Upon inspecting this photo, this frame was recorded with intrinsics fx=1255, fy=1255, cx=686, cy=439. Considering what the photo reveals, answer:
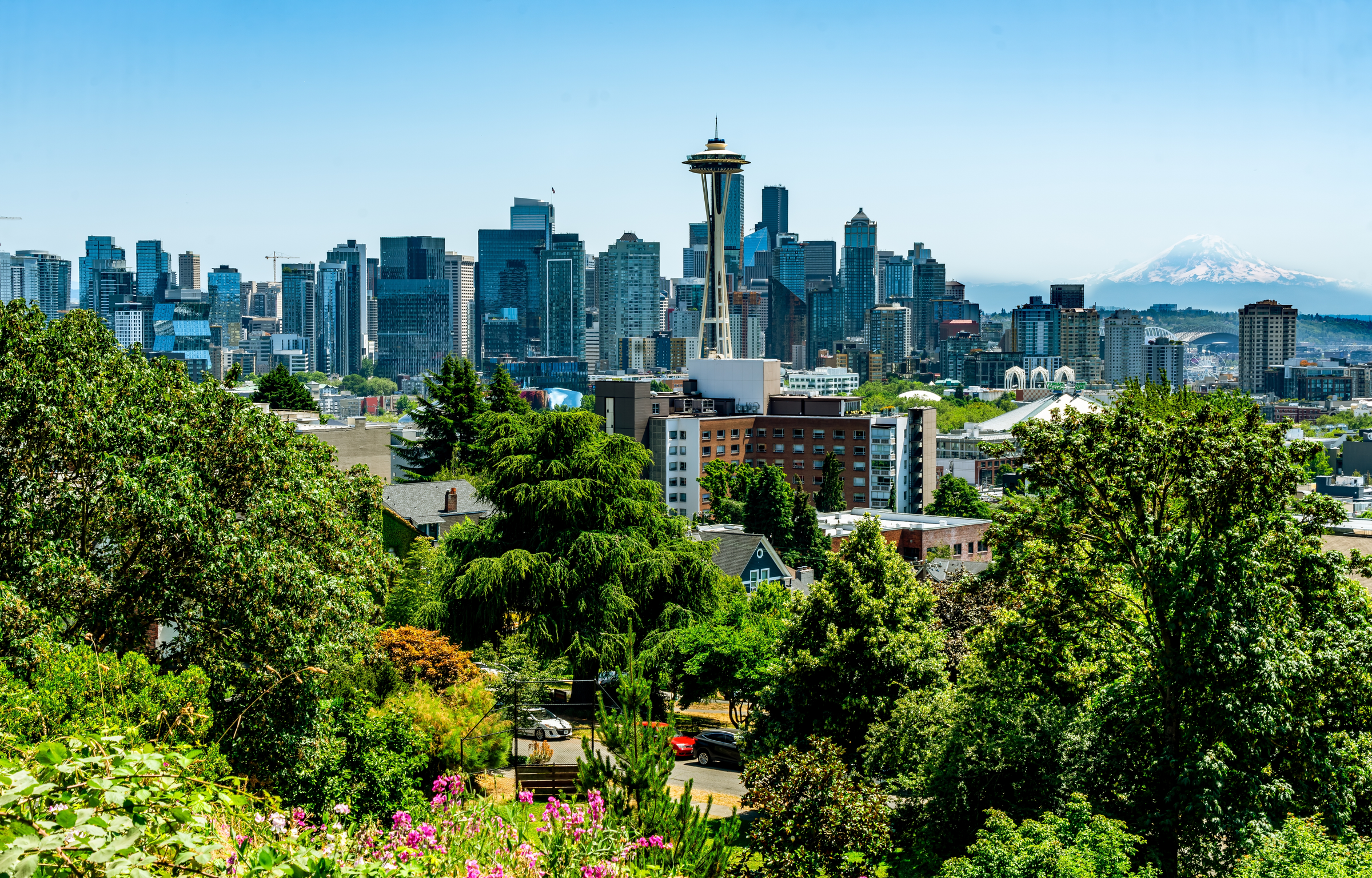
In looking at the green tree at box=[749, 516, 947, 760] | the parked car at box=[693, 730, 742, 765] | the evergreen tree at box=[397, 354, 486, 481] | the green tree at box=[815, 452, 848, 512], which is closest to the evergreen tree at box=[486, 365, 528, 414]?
the evergreen tree at box=[397, 354, 486, 481]

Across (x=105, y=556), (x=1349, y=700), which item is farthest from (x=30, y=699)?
(x=1349, y=700)

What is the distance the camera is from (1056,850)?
1320cm

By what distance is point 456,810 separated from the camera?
11359mm

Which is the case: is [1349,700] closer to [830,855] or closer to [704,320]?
[830,855]

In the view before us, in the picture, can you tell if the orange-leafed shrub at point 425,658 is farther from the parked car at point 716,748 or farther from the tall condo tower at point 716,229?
the tall condo tower at point 716,229

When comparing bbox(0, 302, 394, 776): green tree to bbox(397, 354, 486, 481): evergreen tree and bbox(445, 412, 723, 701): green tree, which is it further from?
bbox(397, 354, 486, 481): evergreen tree

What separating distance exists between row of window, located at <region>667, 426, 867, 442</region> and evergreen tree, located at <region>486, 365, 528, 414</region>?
168 ft

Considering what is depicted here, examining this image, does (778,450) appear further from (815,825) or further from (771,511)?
(815,825)

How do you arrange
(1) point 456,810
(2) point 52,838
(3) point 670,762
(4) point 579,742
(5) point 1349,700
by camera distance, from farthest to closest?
(4) point 579,742 < (5) point 1349,700 < (3) point 670,762 < (1) point 456,810 < (2) point 52,838

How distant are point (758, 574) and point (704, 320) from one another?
88748 mm

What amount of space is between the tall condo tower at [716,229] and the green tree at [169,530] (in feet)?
368

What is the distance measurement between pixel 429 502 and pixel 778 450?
71663mm

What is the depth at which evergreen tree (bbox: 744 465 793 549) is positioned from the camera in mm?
66438

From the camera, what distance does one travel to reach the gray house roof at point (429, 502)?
146ft
